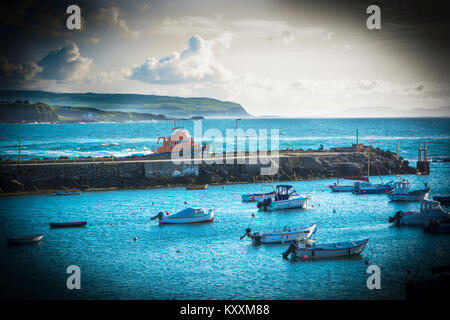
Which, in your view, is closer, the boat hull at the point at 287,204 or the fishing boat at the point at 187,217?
the fishing boat at the point at 187,217

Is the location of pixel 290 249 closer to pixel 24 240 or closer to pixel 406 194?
pixel 24 240

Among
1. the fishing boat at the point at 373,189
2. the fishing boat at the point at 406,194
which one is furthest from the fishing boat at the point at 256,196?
the fishing boat at the point at 406,194

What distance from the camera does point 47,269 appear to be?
59.5 feet

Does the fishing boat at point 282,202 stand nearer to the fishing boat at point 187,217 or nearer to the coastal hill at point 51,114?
the fishing boat at point 187,217

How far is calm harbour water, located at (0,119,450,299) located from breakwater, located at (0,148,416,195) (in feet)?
16.3

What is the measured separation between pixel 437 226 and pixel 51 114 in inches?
5010

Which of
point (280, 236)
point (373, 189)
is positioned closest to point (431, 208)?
point (280, 236)

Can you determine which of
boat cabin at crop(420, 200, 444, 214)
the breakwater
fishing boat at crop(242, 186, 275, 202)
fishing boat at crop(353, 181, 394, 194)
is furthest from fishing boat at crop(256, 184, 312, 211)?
the breakwater

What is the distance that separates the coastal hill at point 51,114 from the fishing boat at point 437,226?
87791 millimetres

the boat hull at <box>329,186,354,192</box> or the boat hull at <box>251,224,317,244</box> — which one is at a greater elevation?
the boat hull at <box>329,186,354,192</box>

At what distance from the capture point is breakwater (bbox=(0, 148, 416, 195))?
1454 inches

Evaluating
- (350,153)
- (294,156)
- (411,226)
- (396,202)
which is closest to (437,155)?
(350,153)

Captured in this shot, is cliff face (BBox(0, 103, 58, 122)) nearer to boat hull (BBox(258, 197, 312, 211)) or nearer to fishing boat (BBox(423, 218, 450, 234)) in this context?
boat hull (BBox(258, 197, 312, 211))

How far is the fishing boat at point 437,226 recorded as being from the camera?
72.1 feet
